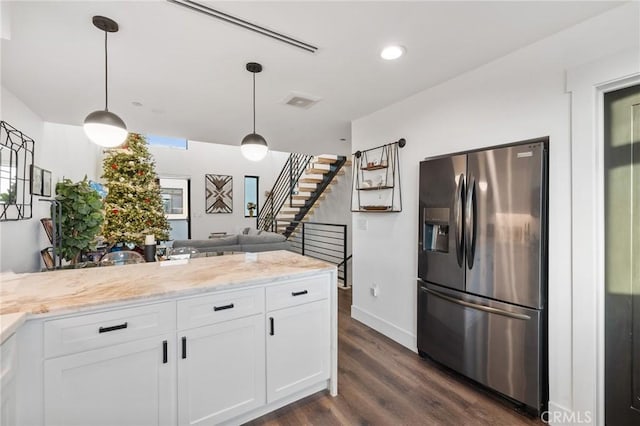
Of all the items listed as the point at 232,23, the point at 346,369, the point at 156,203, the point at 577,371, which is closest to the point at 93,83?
the point at 232,23

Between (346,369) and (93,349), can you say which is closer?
(93,349)

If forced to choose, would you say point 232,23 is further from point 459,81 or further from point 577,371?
point 577,371

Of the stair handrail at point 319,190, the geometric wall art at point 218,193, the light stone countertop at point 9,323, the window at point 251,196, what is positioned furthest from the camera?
the window at point 251,196

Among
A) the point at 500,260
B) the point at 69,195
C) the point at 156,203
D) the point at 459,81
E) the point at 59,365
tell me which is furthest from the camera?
the point at 156,203

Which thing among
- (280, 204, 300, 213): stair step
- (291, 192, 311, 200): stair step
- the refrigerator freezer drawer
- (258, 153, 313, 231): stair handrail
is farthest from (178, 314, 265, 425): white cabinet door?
(280, 204, 300, 213): stair step

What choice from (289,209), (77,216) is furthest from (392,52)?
(289,209)

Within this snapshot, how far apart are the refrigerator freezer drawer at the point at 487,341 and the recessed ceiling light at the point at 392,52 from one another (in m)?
1.92

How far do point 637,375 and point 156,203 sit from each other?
6.05m

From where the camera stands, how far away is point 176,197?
8.55m

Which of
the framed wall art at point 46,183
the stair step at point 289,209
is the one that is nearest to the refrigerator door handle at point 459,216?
the framed wall art at point 46,183

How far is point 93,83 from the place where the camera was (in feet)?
8.57

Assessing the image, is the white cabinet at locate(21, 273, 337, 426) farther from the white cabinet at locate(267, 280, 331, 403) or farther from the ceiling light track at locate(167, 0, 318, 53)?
the ceiling light track at locate(167, 0, 318, 53)

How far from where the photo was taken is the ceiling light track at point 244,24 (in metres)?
1.60

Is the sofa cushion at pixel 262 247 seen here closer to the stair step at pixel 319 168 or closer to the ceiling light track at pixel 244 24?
the stair step at pixel 319 168
